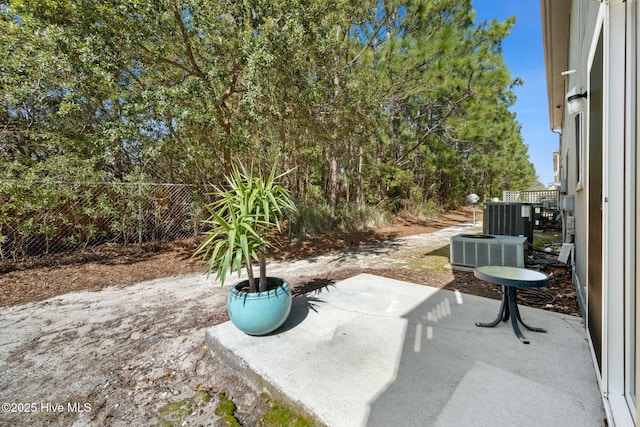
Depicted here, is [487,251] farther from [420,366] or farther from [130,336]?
[130,336]

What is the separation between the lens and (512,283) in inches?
92.8

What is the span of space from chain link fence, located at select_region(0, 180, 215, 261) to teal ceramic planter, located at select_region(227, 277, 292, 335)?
4.41 meters

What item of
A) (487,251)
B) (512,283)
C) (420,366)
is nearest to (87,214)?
(420,366)

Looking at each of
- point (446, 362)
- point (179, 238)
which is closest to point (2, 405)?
point (446, 362)

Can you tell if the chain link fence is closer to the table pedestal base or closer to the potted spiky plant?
the potted spiky plant

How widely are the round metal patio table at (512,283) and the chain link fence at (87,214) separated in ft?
19.4

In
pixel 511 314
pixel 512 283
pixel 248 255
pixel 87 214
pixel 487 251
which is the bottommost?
pixel 511 314

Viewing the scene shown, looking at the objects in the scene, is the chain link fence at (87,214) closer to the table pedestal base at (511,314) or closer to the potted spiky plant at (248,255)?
the potted spiky plant at (248,255)

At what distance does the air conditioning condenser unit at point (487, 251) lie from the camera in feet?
14.1

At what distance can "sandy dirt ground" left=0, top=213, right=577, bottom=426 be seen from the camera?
6.29 ft

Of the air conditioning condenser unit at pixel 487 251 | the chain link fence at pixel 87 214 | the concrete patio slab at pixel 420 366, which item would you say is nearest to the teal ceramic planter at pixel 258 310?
the concrete patio slab at pixel 420 366

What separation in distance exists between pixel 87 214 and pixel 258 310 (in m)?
5.07

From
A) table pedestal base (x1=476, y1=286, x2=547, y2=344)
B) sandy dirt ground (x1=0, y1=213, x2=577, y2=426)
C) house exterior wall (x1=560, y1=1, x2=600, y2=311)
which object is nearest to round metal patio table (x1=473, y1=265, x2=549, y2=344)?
table pedestal base (x1=476, y1=286, x2=547, y2=344)

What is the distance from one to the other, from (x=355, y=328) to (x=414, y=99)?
10.6 metres
